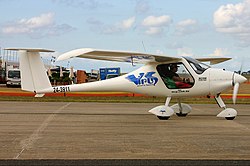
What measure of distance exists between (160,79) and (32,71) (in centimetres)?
472

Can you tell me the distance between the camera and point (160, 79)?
1416cm

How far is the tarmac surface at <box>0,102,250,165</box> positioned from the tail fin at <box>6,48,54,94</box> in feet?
4.24

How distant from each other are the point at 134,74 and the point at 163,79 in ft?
3.76

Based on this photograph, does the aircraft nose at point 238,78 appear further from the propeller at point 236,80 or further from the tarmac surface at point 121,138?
the tarmac surface at point 121,138

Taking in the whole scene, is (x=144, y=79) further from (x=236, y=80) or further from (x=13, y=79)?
(x=13, y=79)

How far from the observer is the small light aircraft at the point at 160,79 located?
1350 cm

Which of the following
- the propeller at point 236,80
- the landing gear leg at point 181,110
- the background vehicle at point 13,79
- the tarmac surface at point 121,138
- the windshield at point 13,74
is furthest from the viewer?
the windshield at point 13,74

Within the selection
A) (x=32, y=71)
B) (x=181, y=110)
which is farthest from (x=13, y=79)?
(x=181, y=110)

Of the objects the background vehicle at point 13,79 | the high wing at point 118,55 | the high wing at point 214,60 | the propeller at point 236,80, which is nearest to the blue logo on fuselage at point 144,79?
the high wing at point 118,55

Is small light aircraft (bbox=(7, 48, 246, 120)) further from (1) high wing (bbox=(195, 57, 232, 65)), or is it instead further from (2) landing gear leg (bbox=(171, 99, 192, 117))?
(1) high wing (bbox=(195, 57, 232, 65))

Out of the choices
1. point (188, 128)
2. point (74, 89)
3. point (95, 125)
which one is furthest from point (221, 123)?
point (74, 89)

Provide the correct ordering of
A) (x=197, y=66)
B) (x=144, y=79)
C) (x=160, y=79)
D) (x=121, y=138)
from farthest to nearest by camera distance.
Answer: (x=144, y=79) → (x=160, y=79) → (x=197, y=66) → (x=121, y=138)

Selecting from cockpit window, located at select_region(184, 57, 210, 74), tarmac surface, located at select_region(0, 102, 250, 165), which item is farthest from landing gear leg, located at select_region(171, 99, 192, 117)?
cockpit window, located at select_region(184, 57, 210, 74)

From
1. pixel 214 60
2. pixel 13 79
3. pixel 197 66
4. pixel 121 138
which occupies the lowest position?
pixel 121 138
